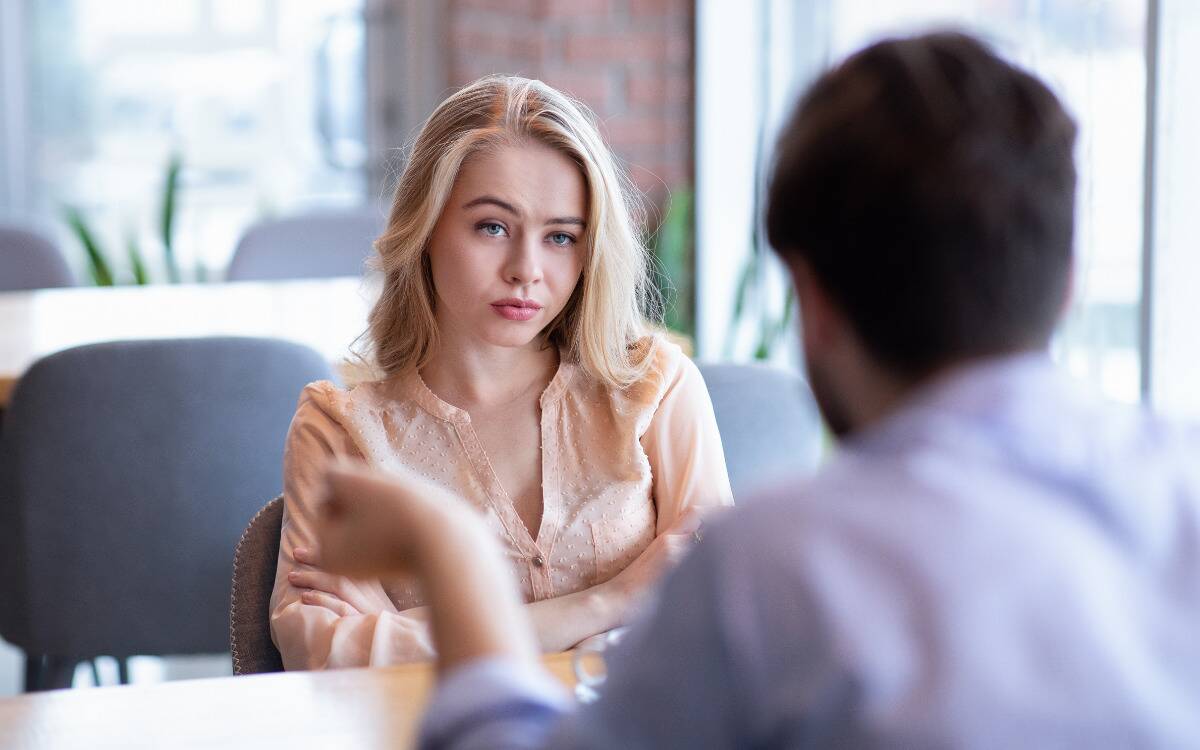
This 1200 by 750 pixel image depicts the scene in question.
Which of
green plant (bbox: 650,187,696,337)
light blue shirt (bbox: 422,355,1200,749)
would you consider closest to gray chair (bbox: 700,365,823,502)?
light blue shirt (bbox: 422,355,1200,749)

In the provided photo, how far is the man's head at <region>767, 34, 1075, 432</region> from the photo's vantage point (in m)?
0.60

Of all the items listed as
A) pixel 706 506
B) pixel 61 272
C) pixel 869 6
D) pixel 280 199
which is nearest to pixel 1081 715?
pixel 706 506

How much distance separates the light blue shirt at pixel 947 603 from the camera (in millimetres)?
516

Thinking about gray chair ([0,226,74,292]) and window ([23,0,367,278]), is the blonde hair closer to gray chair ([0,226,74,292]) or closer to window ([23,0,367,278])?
gray chair ([0,226,74,292])

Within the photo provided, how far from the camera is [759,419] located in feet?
6.01

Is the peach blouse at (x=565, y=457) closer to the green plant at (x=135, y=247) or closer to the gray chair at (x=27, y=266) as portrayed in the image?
the gray chair at (x=27, y=266)

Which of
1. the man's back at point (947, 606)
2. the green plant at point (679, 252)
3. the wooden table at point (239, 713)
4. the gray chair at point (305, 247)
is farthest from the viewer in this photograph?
the green plant at point (679, 252)

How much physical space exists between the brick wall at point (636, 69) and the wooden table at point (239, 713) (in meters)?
3.14

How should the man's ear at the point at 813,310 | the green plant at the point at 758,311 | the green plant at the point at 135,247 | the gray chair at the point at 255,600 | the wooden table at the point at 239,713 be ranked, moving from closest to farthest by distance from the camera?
the man's ear at the point at 813,310 < the wooden table at the point at 239,713 < the gray chair at the point at 255,600 < the green plant at the point at 758,311 < the green plant at the point at 135,247

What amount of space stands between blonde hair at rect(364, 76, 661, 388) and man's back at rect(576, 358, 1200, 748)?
0.97 meters

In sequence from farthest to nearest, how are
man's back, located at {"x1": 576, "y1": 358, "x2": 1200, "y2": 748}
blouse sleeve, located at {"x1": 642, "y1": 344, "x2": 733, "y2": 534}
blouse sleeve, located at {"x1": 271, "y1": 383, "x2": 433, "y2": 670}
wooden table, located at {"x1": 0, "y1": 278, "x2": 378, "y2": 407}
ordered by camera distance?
wooden table, located at {"x1": 0, "y1": 278, "x2": 378, "y2": 407} → blouse sleeve, located at {"x1": 642, "y1": 344, "x2": 733, "y2": 534} → blouse sleeve, located at {"x1": 271, "y1": 383, "x2": 433, "y2": 670} → man's back, located at {"x1": 576, "y1": 358, "x2": 1200, "y2": 748}

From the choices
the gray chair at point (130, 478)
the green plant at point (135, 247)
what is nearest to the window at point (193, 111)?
the green plant at point (135, 247)

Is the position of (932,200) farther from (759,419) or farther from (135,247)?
(135,247)

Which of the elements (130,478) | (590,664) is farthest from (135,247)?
(590,664)
